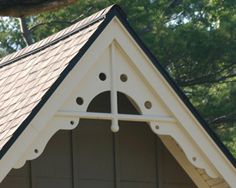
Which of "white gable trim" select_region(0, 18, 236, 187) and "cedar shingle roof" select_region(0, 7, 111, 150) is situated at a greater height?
"cedar shingle roof" select_region(0, 7, 111, 150)

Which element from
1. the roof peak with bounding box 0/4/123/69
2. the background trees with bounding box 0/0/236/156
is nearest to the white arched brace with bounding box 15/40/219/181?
the roof peak with bounding box 0/4/123/69

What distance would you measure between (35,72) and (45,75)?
0.42 metres

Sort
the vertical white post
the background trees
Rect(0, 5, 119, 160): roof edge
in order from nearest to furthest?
Rect(0, 5, 119, 160): roof edge < the vertical white post < the background trees

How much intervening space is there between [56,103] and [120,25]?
101 centimetres

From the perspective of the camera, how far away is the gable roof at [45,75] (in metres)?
11.1

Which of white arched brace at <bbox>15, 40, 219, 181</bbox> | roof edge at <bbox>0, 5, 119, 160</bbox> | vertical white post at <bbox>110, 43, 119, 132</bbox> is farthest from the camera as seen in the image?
vertical white post at <bbox>110, 43, 119, 132</bbox>

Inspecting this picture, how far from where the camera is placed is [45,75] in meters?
11.6

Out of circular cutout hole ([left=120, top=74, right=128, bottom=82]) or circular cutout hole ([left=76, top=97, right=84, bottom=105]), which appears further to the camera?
circular cutout hole ([left=120, top=74, right=128, bottom=82])

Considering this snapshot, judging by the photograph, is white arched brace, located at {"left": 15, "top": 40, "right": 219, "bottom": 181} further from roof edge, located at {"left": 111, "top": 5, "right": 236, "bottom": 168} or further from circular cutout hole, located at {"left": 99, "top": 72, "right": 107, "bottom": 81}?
roof edge, located at {"left": 111, "top": 5, "right": 236, "bottom": 168}

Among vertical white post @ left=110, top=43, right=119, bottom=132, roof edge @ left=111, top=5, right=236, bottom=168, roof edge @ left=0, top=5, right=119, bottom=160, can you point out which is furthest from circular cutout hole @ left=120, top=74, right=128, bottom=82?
roof edge @ left=0, top=5, right=119, bottom=160

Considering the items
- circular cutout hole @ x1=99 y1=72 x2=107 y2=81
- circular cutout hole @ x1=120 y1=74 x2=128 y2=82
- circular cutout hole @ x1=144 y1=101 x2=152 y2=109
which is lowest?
circular cutout hole @ x1=144 y1=101 x2=152 y2=109

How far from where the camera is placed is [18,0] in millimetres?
10875

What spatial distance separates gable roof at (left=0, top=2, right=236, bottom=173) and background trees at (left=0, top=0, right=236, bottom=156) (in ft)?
55.9

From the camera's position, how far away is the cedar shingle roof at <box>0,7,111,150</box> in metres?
11.2
